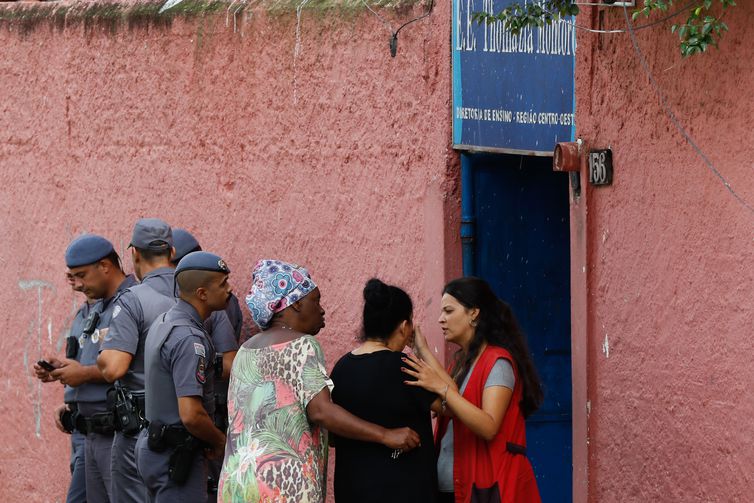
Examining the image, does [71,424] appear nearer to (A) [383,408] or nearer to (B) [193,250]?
(B) [193,250]

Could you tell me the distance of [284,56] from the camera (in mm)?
7961

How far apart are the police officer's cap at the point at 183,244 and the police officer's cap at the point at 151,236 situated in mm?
625

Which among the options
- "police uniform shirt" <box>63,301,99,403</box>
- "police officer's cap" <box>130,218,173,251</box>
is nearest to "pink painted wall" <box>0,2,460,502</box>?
"police officer's cap" <box>130,218,173,251</box>

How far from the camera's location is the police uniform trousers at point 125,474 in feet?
22.5

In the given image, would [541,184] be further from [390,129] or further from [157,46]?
[157,46]

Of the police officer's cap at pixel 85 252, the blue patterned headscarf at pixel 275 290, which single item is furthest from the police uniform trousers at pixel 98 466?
the blue patterned headscarf at pixel 275 290

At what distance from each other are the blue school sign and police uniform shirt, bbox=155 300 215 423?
1544mm

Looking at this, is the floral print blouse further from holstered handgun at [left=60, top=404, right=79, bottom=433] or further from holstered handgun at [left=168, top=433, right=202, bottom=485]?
holstered handgun at [left=60, top=404, right=79, bottom=433]

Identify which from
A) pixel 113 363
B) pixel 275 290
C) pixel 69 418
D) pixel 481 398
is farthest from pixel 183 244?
pixel 481 398

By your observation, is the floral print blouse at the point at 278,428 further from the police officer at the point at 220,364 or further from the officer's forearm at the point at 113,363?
the police officer at the point at 220,364

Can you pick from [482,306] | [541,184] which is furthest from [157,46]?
[482,306]

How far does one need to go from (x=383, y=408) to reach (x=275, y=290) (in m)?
0.64

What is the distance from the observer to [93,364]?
7.33 metres

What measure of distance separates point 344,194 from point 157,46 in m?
1.87
